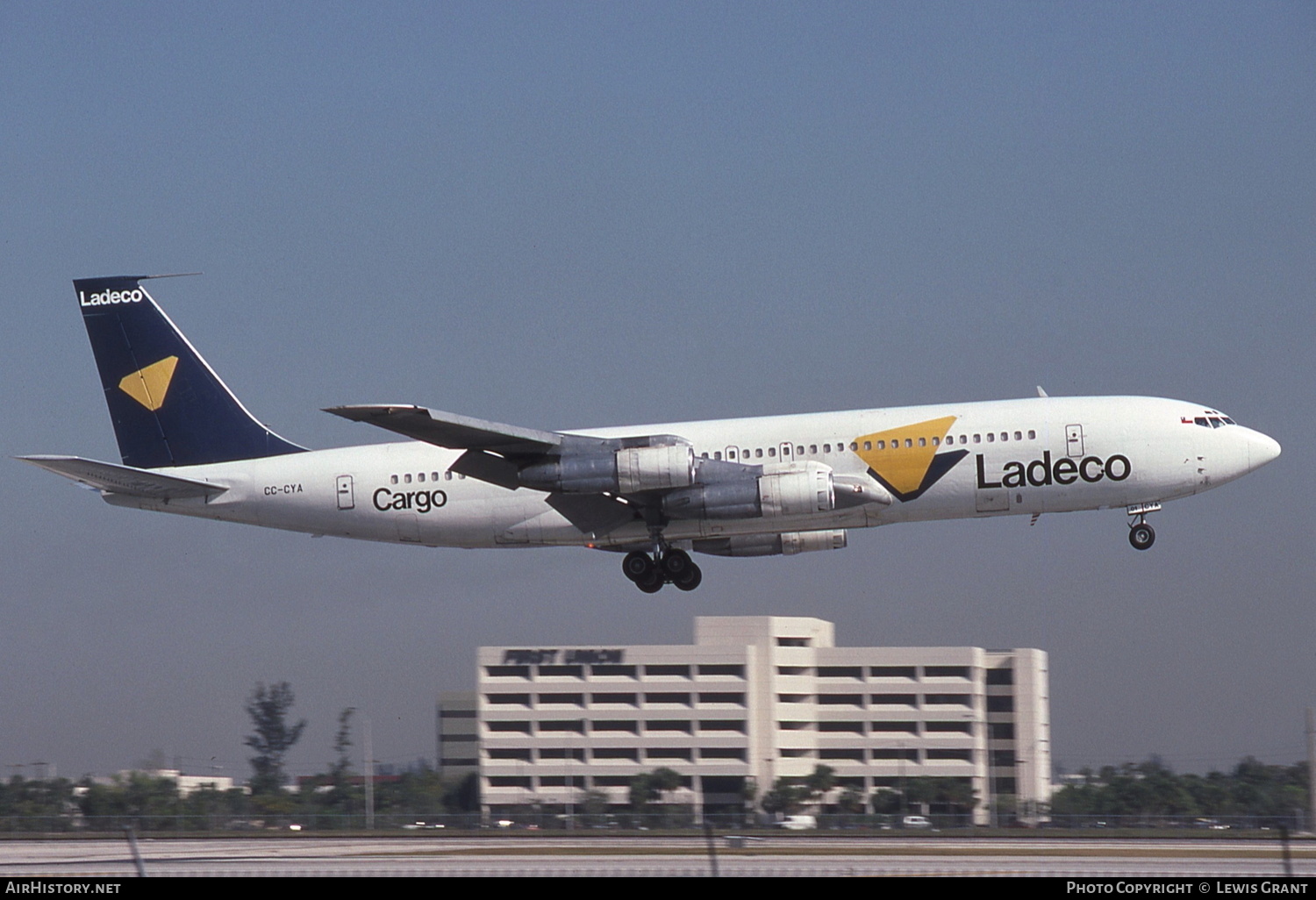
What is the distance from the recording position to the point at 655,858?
1352 inches

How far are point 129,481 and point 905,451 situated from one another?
2288 centimetres

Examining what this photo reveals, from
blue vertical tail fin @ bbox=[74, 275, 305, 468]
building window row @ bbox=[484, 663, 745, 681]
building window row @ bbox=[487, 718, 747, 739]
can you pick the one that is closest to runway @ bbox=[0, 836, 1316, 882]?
blue vertical tail fin @ bbox=[74, 275, 305, 468]

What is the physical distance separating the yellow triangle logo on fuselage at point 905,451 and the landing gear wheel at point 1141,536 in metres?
6.47

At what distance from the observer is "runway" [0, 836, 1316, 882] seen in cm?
3155

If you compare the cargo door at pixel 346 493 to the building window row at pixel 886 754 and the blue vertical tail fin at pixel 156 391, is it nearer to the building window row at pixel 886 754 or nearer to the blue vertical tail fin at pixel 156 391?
the blue vertical tail fin at pixel 156 391

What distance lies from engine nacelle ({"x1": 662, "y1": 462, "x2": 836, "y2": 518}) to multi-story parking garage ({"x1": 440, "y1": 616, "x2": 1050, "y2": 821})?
132ft

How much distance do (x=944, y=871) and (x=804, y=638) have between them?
56.7 meters

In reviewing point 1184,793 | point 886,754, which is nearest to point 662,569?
point 1184,793

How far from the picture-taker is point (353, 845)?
42.8 metres

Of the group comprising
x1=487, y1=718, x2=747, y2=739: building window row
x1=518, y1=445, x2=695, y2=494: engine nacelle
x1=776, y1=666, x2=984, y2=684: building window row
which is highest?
x1=518, y1=445, x2=695, y2=494: engine nacelle

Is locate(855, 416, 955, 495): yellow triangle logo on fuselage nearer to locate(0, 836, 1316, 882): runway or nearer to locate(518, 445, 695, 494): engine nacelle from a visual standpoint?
locate(518, 445, 695, 494): engine nacelle

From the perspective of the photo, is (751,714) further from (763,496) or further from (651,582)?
(763,496)

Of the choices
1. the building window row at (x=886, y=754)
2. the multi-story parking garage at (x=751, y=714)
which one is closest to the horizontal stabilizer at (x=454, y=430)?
the multi-story parking garage at (x=751, y=714)
